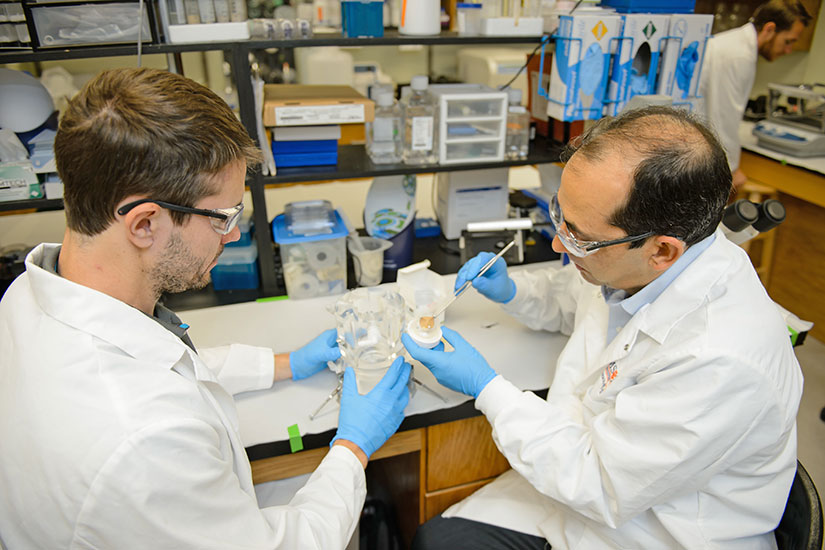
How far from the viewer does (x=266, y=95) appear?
1.71 meters

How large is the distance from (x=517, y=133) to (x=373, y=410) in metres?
1.11

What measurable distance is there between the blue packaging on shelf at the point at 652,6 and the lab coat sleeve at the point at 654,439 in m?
1.18

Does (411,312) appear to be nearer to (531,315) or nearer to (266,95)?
(531,315)

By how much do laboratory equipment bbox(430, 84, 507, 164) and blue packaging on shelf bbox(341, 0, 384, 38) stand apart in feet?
0.90

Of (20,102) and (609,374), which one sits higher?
(20,102)

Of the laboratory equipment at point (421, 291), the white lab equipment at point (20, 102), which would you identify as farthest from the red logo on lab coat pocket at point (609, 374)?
the white lab equipment at point (20, 102)

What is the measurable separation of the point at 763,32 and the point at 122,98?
3.40 m

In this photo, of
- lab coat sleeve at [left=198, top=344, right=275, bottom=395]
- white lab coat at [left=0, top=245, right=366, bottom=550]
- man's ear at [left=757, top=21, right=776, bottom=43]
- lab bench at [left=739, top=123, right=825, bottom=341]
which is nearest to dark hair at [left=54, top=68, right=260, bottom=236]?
white lab coat at [left=0, top=245, right=366, bottom=550]

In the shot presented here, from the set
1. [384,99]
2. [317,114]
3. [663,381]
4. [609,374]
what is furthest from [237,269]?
[663,381]

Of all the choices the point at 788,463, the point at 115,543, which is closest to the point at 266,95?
the point at 115,543

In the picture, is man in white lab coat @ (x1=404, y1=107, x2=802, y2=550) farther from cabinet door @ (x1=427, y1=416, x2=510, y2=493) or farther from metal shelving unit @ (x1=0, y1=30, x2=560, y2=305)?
metal shelving unit @ (x1=0, y1=30, x2=560, y2=305)

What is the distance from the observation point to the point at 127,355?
2.84 ft

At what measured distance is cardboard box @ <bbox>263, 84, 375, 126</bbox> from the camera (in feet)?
5.18

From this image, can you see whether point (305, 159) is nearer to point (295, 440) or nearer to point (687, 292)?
point (295, 440)
